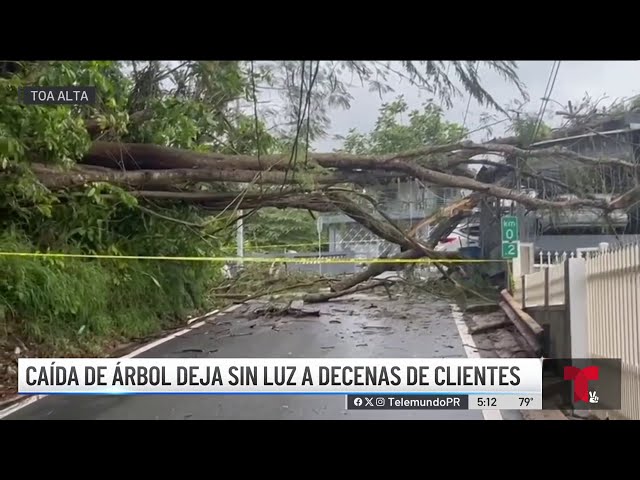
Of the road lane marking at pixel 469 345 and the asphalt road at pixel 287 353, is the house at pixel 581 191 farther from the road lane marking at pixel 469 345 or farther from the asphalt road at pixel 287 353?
the asphalt road at pixel 287 353

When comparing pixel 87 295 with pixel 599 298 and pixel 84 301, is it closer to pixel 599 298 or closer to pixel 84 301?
pixel 84 301

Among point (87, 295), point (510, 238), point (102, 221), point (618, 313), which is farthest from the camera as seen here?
point (102, 221)

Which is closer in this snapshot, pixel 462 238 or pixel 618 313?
pixel 618 313

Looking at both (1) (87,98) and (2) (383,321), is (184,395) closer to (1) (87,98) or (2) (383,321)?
(2) (383,321)

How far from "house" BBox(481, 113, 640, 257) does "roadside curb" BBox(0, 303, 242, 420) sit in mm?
1266

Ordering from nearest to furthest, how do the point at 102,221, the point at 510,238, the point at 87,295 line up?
1. the point at 510,238
2. the point at 87,295
3. the point at 102,221

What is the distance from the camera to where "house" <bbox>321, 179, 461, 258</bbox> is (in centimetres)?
261

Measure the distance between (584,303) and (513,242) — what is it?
1.31ft

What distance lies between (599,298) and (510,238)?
0.45m

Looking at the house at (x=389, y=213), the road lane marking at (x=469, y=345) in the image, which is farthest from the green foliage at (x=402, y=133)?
the road lane marking at (x=469, y=345)

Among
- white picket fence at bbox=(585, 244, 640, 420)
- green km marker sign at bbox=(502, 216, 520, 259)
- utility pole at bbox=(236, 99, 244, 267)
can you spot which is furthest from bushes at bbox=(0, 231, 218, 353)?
white picket fence at bbox=(585, 244, 640, 420)

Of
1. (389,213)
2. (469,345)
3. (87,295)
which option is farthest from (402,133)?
(87,295)

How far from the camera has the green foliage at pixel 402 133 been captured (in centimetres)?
252

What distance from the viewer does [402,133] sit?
2.52 meters
